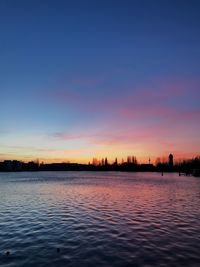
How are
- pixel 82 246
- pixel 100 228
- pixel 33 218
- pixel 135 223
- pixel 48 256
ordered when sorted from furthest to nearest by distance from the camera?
pixel 33 218
pixel 135 223
pixel 100 228
pixel 82 246
pixel 48 256

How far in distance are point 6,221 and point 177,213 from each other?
2119 cm

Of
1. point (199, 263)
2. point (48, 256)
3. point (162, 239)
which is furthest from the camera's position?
point (162, 239)

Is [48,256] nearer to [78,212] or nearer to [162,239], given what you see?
[162,239]

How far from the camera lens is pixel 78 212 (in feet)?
125

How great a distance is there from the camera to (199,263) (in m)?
17.8

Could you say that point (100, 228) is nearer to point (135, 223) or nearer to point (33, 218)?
point (135, 223)

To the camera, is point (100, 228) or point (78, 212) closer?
point (100, 228)

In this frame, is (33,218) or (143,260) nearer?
(143,260)

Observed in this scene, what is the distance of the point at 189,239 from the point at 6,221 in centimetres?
1944

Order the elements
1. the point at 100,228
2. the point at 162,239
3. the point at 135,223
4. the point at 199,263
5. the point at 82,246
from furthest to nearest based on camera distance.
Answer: the point at 135,223 → the point at 100,228 → the point at 162,239 → the point at 82,246 → the point at 199,263

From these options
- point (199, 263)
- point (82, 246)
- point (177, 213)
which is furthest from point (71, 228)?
point (177, 213)

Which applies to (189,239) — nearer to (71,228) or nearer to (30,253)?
(71,228)

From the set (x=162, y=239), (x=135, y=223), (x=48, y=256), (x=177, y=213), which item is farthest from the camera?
(x=177, y=213)

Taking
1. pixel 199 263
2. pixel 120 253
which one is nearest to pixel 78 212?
pixel 120 253
